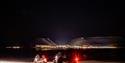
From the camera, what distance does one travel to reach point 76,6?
19.2 meters

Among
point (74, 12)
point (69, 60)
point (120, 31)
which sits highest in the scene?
point (74, 12)

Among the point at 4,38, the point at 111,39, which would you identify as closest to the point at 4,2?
the point at 4,38

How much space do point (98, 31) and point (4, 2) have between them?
23.0 ft

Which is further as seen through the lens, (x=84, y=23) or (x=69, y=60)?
(x=84, y=23)

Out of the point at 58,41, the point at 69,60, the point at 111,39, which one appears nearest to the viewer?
the point at 69,60

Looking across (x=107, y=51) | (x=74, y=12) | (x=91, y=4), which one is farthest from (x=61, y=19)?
(x=107, y=51)

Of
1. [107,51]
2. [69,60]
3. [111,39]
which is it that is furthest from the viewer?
[111,39]

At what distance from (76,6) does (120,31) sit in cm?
330

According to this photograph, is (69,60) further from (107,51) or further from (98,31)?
(98,31)

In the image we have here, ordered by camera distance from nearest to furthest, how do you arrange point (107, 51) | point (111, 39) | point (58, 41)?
point (107, 51) < point (111, 39) < point (58, 41)

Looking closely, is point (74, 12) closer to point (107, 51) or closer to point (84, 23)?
point (84, 23)

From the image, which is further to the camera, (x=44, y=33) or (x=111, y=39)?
(x=44, y=33)

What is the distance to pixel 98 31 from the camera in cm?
1900

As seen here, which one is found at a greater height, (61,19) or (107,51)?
(61,19)
